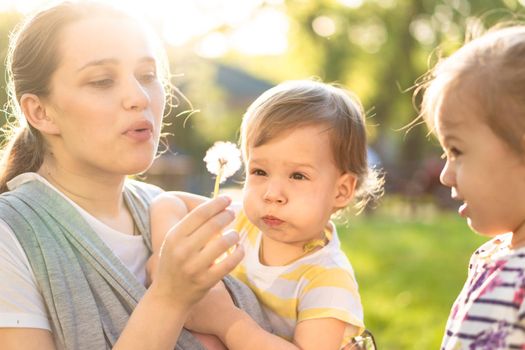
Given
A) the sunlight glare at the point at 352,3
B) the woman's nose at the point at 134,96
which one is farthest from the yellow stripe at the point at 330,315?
the sunlight glare at the point at 352,3

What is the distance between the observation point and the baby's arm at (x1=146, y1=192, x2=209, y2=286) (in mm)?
2695

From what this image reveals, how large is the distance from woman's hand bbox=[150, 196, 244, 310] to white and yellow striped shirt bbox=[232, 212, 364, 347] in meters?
0.44

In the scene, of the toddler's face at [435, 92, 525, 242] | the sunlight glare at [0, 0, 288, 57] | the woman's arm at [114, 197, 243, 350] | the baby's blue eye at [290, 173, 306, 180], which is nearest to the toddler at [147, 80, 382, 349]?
the baby's blue eye at [290, 173, 306, 180]

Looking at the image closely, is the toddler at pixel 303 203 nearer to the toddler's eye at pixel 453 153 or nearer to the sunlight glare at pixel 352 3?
the toddler's eye at pixel 453 153

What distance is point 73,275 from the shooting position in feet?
7.72

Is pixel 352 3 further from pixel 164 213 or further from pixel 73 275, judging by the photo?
pixel 73 275

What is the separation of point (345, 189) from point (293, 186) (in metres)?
0.22

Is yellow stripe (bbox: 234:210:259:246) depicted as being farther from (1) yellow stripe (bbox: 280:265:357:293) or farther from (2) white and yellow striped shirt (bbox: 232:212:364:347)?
(1) yellow stripe (bbox: 280:265:357:293)

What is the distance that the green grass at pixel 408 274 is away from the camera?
6129 millimetres

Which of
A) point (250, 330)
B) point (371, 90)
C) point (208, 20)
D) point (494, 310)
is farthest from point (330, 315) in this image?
point (371, 90)

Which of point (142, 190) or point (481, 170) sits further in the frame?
point (142, 190)

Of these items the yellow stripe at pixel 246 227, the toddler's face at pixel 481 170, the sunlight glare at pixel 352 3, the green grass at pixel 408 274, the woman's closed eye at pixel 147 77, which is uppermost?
the sunlight glare at pixel 352 3

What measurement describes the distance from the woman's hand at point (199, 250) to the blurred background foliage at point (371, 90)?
0.91 meters

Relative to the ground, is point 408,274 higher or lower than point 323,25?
→ lower
